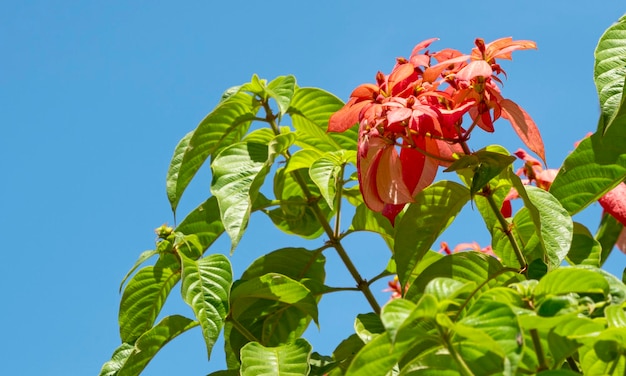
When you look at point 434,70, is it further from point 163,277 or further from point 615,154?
point 163,277

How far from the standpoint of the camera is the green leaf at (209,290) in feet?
5.50

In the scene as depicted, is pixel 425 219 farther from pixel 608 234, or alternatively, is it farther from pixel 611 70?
pixel 608 234

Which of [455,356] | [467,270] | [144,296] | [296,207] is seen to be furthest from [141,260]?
[455,356]

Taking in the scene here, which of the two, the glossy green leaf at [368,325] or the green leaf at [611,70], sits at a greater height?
the green leaf at [611,70]

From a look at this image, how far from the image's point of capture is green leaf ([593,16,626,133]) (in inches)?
55.4

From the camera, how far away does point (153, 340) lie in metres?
1.88

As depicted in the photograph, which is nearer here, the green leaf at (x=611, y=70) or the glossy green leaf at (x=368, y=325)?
the green leaf at (x=611, y=70)

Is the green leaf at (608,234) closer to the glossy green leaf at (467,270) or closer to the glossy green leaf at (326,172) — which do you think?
the glossy green leaf at (467,270)

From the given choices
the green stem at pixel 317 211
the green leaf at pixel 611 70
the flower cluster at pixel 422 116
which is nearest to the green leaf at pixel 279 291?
the green stem at pixel 317 211

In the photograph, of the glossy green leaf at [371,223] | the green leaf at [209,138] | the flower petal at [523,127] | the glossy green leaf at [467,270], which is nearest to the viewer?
the flower petal at [523,127]

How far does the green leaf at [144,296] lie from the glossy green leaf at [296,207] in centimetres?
27

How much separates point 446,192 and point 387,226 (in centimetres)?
33

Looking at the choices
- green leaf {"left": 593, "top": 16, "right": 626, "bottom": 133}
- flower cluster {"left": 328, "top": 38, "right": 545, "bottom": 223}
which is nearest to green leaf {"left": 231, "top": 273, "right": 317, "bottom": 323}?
flower cluster {"left": 328, "top": 38, "right": 545, "bottom": 223}

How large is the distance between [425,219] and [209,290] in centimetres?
42
